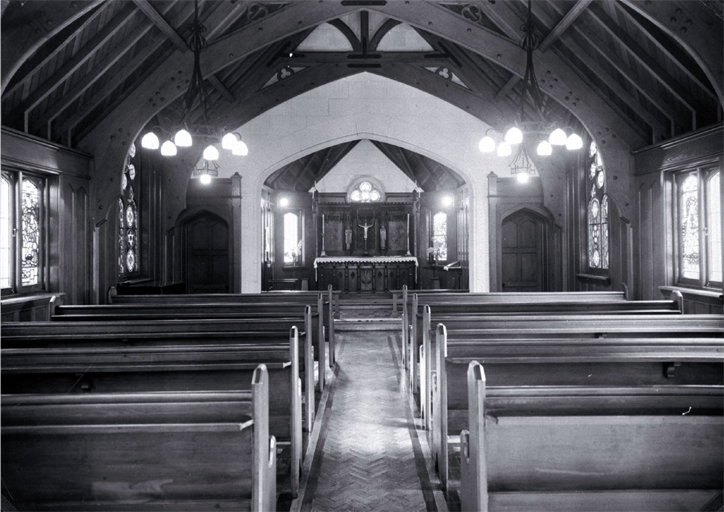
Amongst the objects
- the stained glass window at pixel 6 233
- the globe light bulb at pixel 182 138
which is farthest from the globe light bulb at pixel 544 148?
the stained glass window at pixel 6 233

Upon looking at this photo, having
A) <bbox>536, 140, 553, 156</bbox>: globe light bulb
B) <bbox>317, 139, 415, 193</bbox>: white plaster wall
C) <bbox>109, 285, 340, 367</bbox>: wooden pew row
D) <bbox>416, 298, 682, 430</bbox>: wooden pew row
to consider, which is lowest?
<bbox>416, 298, 682, 430</bbox>: wooden pew row

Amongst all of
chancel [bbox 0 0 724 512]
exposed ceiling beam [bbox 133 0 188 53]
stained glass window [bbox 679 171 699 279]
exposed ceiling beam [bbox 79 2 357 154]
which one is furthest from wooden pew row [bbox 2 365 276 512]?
stained glass window [bbox 679 171 699 279]

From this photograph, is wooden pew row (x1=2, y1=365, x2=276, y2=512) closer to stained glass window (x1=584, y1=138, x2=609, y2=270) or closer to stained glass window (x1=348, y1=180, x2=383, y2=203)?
stained glass window (x1=584, y1=138, x2=609, y2=270)

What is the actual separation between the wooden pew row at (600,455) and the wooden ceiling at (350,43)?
3870 millimetres

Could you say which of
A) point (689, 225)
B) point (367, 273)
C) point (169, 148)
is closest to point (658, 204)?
point (689, 225)

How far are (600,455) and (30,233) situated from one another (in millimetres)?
6911

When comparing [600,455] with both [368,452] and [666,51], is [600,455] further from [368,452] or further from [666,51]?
[666,51]

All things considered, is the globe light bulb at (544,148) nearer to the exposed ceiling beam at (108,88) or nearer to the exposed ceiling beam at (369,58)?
the exposed ceiling beam at (369,58)

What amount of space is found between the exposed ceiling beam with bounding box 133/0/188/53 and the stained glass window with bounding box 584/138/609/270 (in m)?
6.49

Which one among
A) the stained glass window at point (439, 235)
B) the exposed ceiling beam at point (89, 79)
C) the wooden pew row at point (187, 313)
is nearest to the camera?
the wooden pew row at point (187, 313)

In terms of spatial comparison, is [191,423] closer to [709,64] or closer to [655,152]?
[709,64]

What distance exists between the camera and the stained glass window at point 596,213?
9.36m

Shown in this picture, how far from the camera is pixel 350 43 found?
9.70 m

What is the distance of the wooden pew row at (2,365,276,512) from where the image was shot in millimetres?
2373
